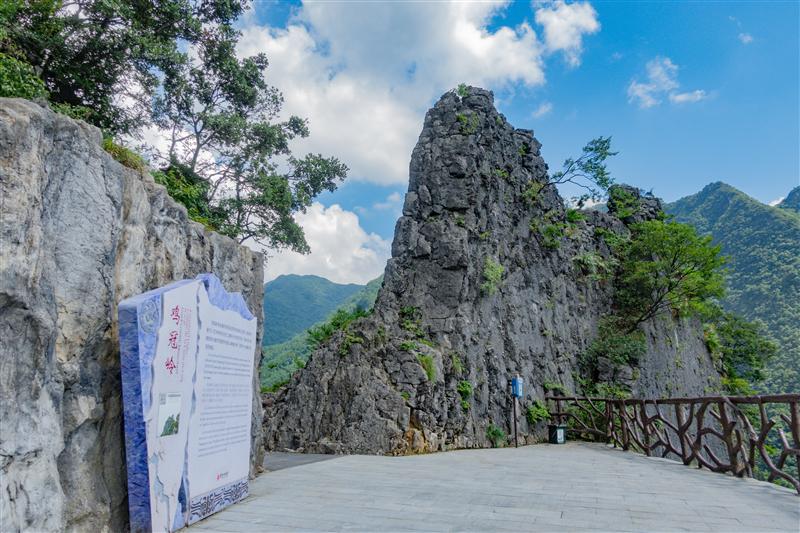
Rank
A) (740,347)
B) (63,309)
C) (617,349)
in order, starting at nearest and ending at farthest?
(63,309) < (617,349) < (740,347)

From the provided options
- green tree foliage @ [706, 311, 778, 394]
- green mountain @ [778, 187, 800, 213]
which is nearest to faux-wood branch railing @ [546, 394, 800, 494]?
green tree foliage @ [706, 311, 778, 394]

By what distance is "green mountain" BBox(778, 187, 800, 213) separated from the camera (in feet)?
159

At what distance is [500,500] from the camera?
17.1ft

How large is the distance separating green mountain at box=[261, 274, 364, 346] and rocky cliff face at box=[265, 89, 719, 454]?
2634cm

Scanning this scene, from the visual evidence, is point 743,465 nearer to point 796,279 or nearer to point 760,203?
point 796,279

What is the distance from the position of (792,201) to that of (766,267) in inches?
740

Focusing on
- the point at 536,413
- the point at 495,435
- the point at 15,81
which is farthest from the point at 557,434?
the point at 15,81

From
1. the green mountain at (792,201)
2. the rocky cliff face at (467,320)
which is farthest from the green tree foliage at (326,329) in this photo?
the green mountain at (792,201)

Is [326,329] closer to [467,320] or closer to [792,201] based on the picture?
[467,320]

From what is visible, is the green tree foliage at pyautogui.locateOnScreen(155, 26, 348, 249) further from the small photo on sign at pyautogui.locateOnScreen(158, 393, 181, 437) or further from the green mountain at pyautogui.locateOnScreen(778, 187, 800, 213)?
the green mountain at pyautogui.locateOnScreen(778, 187, 800, 213)

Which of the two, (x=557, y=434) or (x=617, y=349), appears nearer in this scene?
(x=557, y=434)

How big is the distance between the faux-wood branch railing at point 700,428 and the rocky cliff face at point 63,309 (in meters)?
6.79

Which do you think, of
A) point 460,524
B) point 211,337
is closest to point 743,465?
point 460,524

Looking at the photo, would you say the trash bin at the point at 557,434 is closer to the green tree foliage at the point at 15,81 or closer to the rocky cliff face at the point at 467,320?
the rocky cliff face at the point at 467,320
